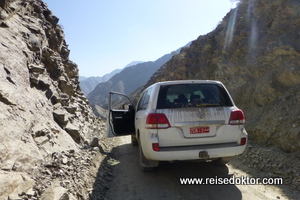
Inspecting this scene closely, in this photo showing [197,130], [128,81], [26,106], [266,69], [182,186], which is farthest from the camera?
[128,81]

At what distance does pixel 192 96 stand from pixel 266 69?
6.64 m

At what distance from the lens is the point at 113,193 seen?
157 inches

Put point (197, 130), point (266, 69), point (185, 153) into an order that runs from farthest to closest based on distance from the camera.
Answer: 1. point (266, 69)
2. point (197, 130)
3. point (185, 153)

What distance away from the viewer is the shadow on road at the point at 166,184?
12.1ft

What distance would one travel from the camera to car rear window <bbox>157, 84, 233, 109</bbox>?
385 cm

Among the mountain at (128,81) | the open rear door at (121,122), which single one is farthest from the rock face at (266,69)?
the mountain at (128,81)

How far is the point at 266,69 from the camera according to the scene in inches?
357

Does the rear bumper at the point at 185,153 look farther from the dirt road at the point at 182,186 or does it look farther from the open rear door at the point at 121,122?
the open rear door at the point at 121,122

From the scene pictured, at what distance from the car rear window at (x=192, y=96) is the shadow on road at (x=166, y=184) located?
1577 mm

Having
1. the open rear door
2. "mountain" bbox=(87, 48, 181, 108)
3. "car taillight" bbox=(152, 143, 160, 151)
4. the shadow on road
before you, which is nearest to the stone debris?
the shadow on road

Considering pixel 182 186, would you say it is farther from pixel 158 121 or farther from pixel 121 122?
pixel 121 122

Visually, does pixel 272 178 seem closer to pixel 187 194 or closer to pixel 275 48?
pixel 187 194

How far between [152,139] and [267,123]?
465 cm

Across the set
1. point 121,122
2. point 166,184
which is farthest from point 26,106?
point 166,184
